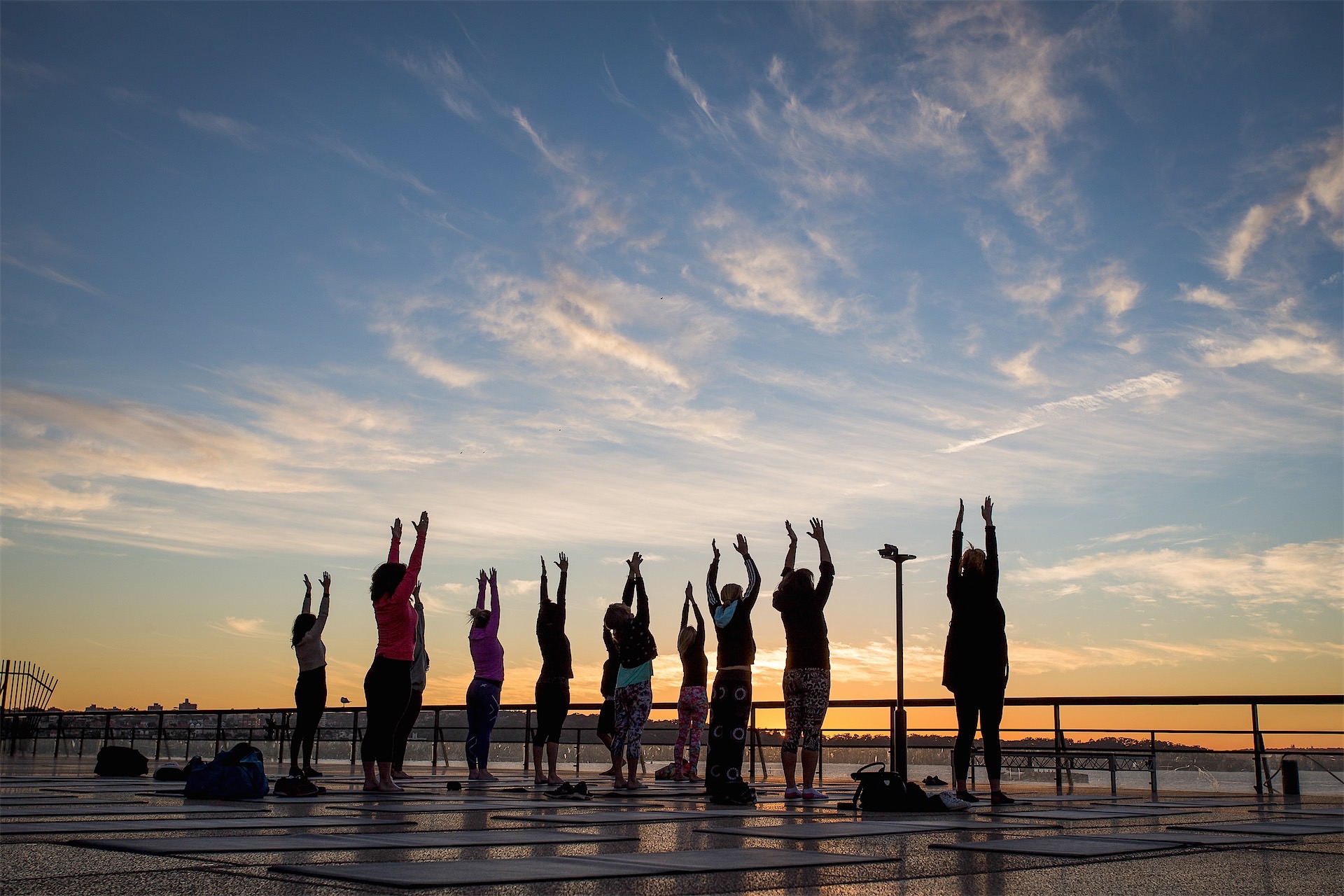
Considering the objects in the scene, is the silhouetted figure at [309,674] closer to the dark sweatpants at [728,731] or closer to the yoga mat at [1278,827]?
the dark sweatpants at [728,731]

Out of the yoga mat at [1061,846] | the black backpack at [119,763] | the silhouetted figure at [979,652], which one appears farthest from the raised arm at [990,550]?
the black backpack at [119,763]

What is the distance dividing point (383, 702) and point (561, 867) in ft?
18.5

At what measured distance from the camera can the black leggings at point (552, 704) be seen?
10758mm

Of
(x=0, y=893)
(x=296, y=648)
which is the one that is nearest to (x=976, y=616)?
(x=296, y=648)

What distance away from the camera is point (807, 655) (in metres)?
8.62

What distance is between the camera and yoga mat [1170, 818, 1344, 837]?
19.4ft

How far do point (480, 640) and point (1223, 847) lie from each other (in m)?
7.54

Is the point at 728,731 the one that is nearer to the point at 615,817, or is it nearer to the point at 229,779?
the point at 615,817

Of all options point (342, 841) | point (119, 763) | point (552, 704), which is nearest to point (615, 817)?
point (342, 841)

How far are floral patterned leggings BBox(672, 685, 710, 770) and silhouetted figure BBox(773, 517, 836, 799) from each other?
355cm

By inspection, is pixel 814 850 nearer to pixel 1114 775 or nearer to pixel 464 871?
pixel 464 871

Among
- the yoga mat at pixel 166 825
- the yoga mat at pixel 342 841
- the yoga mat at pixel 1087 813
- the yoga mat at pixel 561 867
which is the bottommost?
the yoga mat at pixel 1087 813

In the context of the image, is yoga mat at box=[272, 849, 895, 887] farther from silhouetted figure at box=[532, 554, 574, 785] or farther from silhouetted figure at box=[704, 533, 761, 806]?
silhouetted figure at box=[532, 554, 574, 785]

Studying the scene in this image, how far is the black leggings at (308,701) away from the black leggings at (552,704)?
2.10 meters
